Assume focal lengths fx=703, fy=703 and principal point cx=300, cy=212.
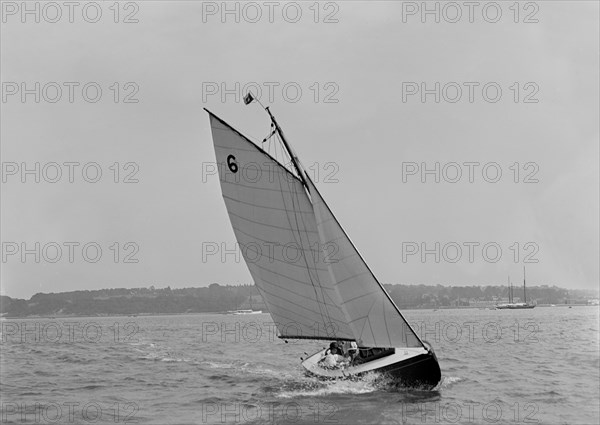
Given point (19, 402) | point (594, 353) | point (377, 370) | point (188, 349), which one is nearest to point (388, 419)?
point (377, 370)

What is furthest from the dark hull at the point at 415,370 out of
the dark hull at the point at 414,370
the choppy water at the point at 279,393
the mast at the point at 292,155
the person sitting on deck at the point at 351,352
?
the mast at the point at 292,155

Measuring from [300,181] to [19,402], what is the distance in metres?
15.4

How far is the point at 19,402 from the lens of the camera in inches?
1188

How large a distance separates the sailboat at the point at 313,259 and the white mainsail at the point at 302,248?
4cm

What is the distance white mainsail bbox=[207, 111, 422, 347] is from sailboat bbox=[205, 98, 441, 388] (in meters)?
0.04

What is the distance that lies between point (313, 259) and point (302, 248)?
2.29 ft

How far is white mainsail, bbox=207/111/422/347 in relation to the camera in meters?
30.4

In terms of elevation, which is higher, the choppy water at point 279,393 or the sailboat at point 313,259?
the sailboat at point 313,259

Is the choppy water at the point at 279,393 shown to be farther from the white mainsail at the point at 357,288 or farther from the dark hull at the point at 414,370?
the white mainsail at the point at 357,288

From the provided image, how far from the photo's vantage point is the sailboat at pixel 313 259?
3039 centimetres

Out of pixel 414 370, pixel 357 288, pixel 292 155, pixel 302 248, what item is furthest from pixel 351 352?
pixel 292 155

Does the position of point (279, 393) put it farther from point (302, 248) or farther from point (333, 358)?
point (302, 248)


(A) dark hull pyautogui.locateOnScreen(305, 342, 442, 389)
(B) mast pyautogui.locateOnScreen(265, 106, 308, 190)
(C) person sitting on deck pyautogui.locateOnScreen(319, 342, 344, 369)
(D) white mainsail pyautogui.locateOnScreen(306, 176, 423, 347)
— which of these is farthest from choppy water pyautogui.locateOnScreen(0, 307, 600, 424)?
(B) mast pyautogui.locateOnScreen(265, 106, 308, 190)

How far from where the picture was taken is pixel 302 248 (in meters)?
31.3
